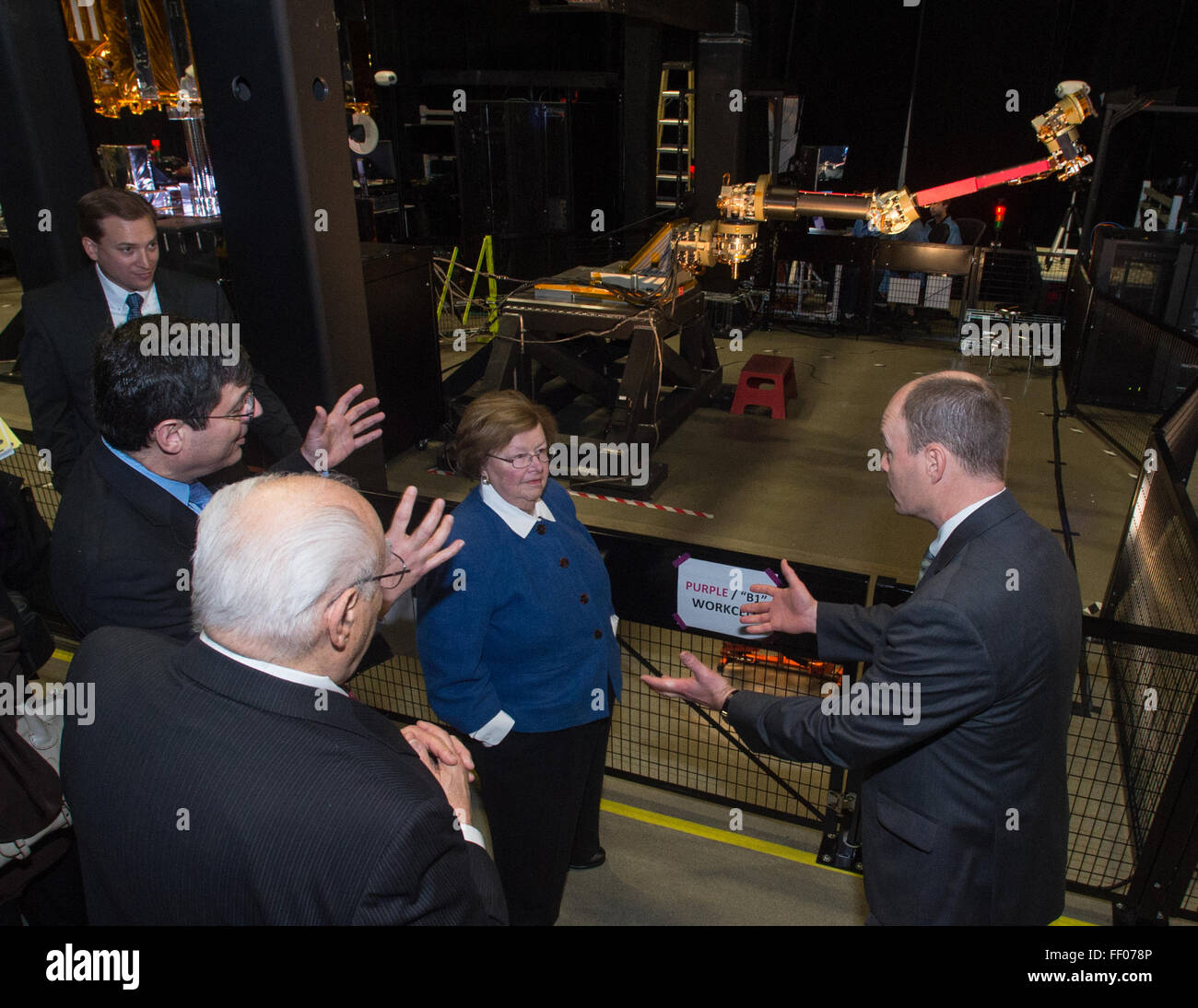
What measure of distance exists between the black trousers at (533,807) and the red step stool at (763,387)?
6.12m

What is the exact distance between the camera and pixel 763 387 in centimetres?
831

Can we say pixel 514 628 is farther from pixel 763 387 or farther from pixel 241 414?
pixel 763 387

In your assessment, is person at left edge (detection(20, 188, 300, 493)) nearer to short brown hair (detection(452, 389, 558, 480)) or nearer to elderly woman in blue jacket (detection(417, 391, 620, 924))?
short brown hair (detection(452, 389, 558, 480))

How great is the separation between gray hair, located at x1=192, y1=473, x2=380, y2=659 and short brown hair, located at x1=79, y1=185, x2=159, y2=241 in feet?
8.85

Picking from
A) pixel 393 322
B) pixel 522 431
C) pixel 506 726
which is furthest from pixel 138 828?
pixel 393 322

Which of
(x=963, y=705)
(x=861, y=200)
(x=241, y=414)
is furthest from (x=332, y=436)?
(x=861, y=200)

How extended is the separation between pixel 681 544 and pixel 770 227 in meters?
9.20

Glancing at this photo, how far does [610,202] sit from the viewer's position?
15062mm

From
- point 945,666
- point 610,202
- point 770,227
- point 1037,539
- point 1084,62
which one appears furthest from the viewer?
point 610,202

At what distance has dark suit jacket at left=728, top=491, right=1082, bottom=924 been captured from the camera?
183 centimetres

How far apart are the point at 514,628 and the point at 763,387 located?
6288mm

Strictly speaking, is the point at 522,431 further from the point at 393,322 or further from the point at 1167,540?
the point at 393,322

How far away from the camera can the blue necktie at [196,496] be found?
7.70ft

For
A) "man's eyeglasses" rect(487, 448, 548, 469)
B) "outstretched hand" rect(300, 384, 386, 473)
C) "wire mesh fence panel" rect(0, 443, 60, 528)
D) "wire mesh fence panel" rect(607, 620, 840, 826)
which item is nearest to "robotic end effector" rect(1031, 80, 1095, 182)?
"wire mesh fence panel" rect(607, 620, 840, 826)
